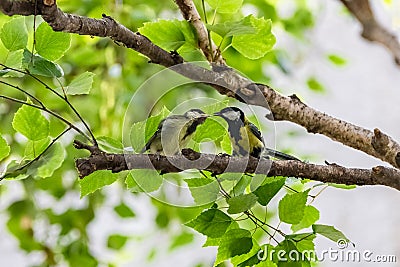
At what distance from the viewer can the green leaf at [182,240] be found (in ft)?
2.52

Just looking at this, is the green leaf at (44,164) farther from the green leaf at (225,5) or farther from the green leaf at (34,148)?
the green leaf at (225,5)

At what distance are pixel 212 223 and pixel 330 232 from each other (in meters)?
0.06

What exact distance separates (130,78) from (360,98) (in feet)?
2.38

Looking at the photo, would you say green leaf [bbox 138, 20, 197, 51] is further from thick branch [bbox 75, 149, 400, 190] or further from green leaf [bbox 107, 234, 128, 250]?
green leaf [bbox 107, 234, 128, 250]

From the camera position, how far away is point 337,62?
834mm

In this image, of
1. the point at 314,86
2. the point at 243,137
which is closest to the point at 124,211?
the point at 314,86

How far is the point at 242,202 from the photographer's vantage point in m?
0.30

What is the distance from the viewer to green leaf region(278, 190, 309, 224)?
1.02 feet

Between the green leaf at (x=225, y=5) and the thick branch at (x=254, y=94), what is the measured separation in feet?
0.12

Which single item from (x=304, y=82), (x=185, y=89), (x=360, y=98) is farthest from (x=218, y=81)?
(x=360, y=98)

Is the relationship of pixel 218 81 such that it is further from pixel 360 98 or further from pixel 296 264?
pixel 360 98

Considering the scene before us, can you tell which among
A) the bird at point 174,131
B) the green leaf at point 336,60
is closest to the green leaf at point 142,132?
the bird at point 174,131

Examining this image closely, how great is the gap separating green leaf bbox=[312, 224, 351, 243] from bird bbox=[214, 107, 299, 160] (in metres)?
0.05

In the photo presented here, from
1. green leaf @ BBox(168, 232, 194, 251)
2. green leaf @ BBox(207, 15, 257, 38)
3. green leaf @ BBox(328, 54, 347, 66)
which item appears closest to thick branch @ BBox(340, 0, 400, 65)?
green leaf @ BBox(328, 54, 347, 66)
